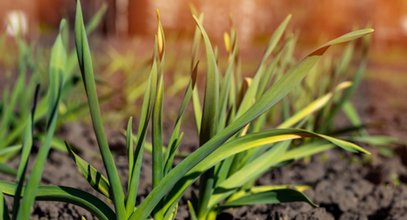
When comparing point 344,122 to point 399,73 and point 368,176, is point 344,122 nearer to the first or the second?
point 368,176

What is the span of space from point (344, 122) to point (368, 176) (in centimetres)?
118

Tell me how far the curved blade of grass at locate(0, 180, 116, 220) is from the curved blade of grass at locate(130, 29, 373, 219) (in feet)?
0.24

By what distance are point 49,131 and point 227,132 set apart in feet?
0.94

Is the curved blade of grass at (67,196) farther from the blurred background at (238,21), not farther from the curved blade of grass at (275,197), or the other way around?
the blurred background at (238,21)

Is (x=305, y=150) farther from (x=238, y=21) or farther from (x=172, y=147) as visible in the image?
(x=238, y=21)

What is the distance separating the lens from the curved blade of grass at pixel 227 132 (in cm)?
110

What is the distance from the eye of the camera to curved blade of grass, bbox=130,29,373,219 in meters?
1.10

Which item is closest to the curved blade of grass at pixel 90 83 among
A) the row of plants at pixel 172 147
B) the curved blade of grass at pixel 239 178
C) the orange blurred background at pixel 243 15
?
the row of plants at pixel 172 147

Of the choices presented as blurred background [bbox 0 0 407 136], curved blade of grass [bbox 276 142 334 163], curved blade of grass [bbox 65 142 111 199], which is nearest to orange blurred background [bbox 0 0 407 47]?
A: blurred background [bbox 0 0 407 136]

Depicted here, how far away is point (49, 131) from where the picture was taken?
38.8 inches

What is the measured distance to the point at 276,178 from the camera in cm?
190

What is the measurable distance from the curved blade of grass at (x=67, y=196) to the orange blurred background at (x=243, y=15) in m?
5.30

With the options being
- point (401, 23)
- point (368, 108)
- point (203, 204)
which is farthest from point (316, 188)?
point (401, 23)

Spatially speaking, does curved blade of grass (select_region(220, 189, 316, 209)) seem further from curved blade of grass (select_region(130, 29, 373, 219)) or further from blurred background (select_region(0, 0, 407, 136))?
blurred background (select_region(0, 0, 407, 136))
